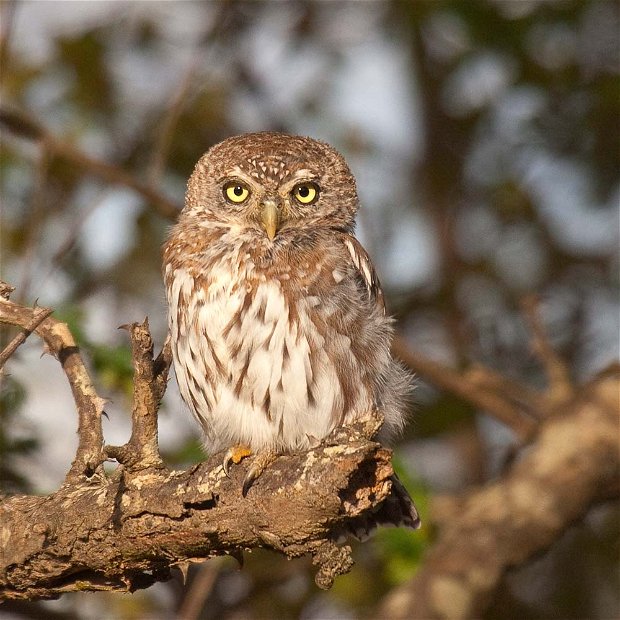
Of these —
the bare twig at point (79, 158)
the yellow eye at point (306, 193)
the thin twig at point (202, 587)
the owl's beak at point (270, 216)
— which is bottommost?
the thin twig at point (202, 587)

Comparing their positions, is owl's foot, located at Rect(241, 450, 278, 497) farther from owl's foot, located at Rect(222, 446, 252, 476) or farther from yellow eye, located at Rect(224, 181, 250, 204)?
yellow eye, located at Rect(224, 181, 250, 204)

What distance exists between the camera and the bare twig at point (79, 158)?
17.6 feet

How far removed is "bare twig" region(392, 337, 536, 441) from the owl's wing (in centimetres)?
103

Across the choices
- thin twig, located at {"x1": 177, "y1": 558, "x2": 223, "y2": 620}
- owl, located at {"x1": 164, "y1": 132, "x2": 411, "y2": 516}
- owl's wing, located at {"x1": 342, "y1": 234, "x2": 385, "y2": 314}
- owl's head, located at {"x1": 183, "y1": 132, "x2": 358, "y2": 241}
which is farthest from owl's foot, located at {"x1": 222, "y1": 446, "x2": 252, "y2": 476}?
thin twig, located at {"x1": 177, "y1": 558, "x2": 223, "y2": 620}

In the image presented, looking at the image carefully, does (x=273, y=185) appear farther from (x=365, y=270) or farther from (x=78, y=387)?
(x=78, y=387)

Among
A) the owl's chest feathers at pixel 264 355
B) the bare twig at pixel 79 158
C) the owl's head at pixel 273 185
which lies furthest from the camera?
the bare twig at pixel 79 158

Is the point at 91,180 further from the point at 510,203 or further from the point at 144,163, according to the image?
the point at 510,203

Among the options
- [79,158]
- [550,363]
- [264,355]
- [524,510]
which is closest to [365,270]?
[264,355]

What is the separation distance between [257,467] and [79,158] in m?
2.80

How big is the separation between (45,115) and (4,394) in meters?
3.33

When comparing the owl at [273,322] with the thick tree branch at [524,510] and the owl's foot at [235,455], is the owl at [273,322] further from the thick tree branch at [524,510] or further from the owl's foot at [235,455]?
the thick tree branch at [524,510]

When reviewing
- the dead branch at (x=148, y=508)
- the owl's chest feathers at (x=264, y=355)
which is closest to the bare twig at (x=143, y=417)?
the dead branch at (x=148, y=508)

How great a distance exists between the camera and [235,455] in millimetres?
3793

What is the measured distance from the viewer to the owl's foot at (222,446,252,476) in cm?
347
